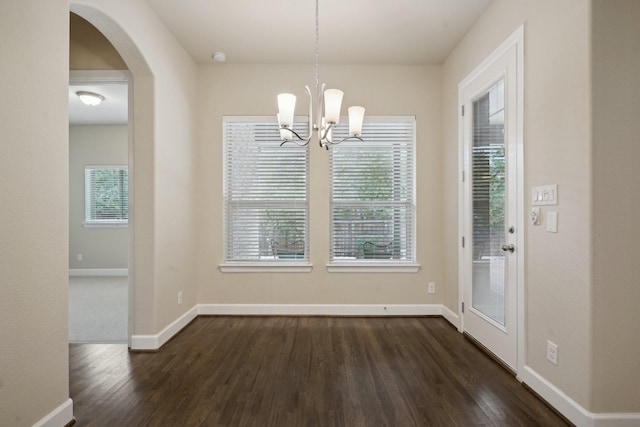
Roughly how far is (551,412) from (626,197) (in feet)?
4.36

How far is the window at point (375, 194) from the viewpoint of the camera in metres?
3.79

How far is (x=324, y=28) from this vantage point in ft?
9.91

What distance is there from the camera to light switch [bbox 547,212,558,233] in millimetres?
1951

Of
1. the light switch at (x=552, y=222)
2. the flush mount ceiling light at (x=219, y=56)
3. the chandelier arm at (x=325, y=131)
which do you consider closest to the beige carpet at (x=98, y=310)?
the chandelier arm at (x=325, y=131)

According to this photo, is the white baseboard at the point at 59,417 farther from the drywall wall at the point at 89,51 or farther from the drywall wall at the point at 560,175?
the drywall wall at the point at 560,175

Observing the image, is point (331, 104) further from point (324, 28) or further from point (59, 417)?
point (59, 417)

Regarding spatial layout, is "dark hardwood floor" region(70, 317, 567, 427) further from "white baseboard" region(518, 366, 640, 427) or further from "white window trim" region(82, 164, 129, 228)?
"white window trim" region(82, 164, 129, 228)

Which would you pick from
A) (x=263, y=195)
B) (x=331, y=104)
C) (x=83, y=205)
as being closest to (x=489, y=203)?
(x=331, y=104)

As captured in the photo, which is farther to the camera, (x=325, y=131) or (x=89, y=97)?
(x=89, y=97)

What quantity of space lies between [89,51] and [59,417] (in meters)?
2.94

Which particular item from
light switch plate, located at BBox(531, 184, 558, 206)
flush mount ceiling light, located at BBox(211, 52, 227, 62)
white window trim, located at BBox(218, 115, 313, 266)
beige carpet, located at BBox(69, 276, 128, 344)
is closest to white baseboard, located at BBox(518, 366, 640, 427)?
light switch plate, located at BBox(531, 184, 558, 206)

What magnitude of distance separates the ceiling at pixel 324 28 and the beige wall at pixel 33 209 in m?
1.31

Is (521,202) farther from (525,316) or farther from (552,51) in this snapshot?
(552,51)

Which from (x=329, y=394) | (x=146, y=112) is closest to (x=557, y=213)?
(x=329, y=394)
